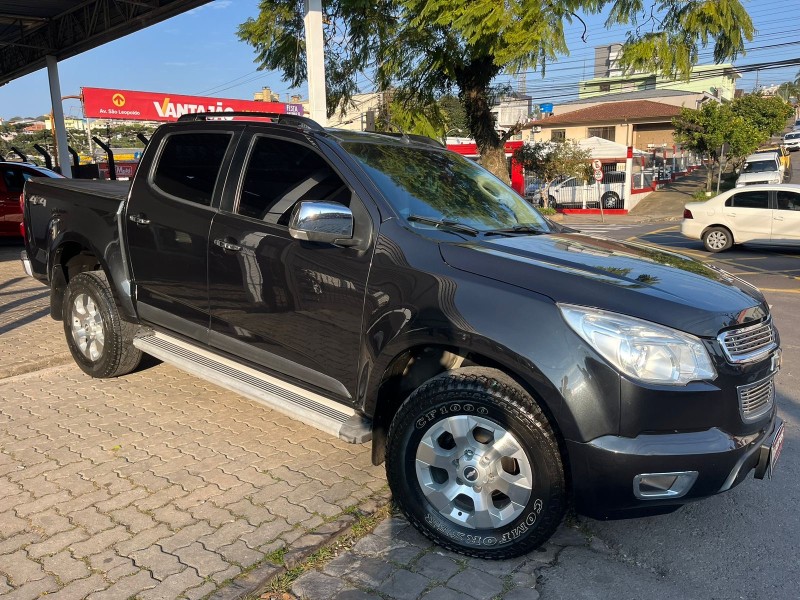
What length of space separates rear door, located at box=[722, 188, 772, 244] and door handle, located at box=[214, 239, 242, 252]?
14013 mm

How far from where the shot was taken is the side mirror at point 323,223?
10.2 ft

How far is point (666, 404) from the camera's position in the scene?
2.54 meters

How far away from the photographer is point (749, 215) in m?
14.7

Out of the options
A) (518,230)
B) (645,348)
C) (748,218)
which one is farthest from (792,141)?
(645,348)

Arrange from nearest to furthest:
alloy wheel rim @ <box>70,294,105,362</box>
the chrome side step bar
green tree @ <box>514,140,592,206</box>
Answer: the chrome side step bar, alloy wheel rim @ <box>70,294,105,362</box>, green tree @ <box>514,140,592,206</box>

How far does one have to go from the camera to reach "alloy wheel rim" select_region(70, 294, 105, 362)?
4.99m

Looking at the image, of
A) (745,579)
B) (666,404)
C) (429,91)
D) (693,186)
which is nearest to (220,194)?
(666,404)

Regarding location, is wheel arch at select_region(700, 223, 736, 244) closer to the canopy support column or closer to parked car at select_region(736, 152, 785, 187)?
parked car at select_region(736, 152, 785, 187)

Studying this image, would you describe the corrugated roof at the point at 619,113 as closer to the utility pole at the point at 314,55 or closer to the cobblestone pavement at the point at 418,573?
the utility pole at the point at 314,55

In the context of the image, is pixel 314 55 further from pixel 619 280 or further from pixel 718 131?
pixel 718 131

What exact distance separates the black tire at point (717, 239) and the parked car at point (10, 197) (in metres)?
14.6

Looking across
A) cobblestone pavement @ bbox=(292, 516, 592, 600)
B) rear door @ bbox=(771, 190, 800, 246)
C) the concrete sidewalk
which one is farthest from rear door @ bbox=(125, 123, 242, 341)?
the concrete sidewalk

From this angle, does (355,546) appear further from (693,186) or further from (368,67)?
(693,186)

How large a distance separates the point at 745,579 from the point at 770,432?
641 mm
